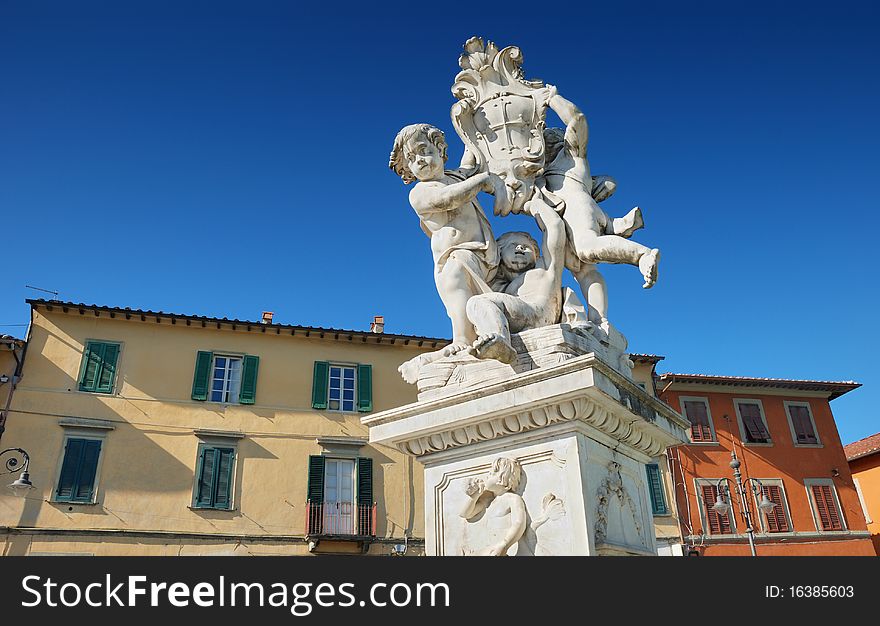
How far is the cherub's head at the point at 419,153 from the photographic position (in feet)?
15.5

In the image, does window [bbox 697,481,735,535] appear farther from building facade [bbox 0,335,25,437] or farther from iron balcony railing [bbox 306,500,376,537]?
building facade [bbox 0,335,25,437]

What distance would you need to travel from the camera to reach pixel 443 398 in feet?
12.9

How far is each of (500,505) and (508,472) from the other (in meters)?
0.17

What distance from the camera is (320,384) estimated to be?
24.0 meters

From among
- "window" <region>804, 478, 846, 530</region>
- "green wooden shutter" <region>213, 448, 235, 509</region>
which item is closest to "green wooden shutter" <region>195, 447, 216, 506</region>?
"green wooden shutter" <region>213, 448, 235, 509</region>

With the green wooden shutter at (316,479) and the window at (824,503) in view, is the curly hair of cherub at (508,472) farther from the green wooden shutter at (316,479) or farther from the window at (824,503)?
the window at (824,503)

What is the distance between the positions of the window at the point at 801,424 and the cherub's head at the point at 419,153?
2793cm

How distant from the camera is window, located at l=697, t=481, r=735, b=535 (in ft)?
82.5

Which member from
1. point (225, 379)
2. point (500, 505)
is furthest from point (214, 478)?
point (500, 505)

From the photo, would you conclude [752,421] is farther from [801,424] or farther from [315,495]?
[315,495]

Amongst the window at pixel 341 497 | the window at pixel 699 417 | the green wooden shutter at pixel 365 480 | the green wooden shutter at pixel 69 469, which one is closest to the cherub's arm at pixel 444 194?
the window at pixel 341 497

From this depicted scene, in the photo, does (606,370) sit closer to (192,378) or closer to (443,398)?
(443,398)
